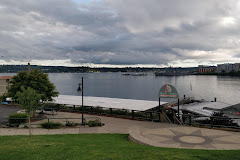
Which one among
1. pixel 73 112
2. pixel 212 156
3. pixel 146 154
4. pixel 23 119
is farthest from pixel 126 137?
pixel 73 112

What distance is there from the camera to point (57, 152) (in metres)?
9.40

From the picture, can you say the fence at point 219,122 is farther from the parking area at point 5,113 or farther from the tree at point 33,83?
the parking area at point 5,113

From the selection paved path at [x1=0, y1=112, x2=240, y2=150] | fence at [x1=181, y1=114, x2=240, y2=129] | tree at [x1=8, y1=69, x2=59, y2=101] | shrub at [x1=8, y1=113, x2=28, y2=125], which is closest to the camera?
paved path at [x1=0, y1=112, x2=240, y2=150]

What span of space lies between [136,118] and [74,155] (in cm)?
1286

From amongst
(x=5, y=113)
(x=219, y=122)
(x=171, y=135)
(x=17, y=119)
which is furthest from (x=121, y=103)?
(x=5, y=113)

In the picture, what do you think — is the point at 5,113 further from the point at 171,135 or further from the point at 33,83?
the point at 171,135

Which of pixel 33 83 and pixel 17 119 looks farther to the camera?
pixel 33 83

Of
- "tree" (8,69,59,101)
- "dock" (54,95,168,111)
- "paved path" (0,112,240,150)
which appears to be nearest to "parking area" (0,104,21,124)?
"tree" (8,69,59,101)

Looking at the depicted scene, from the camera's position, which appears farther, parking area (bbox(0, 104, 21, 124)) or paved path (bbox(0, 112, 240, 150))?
parking area (bbox(0, 104, 21, 124))

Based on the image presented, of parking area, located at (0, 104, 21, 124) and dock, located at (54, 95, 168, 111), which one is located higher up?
dock, located at (54, 95, 168, 111)

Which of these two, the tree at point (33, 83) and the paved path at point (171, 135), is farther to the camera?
the tree at point (33, 83)

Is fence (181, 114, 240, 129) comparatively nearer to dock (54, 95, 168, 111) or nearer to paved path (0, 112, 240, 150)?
paved path (0, 112, 240, 150)

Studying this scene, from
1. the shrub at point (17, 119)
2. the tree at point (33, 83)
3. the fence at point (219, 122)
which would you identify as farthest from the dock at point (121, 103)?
the shrub at point (17, 119)

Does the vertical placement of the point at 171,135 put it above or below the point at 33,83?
below
